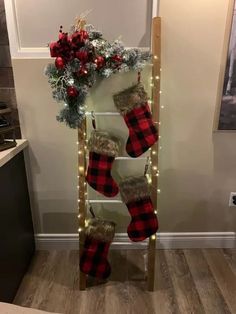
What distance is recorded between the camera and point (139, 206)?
1598mm

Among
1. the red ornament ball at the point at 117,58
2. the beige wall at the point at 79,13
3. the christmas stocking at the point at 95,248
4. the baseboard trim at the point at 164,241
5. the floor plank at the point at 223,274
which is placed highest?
the beige wall at the point at 79,13

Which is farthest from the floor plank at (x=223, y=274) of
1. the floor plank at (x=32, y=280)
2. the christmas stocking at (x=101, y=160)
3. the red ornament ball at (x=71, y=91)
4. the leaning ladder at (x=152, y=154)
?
the red ornament ball at (x=71, y=91)

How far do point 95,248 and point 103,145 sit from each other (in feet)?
2.17

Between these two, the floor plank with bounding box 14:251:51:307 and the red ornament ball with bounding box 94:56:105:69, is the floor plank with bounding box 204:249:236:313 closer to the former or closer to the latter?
the floor plank with bounding box 14:251:51:307

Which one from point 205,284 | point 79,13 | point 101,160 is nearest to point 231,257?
point 205,284

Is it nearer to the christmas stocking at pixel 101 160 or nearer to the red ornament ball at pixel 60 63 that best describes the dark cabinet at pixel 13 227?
the christmas stocking at pixel 101 160

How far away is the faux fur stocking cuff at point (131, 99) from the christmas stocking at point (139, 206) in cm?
44

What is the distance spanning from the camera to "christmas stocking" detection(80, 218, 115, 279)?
166cm

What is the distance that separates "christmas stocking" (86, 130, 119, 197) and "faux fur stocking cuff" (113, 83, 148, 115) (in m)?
0.19

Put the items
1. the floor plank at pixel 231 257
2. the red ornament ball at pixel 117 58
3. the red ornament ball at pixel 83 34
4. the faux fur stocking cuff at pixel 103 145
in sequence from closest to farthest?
the red ornament ball at pixel 83 34, the red ornament ball at pixel 117 58, the faux fur stocking cuff at pixel 103 145, the floor plank at pixel 231 257

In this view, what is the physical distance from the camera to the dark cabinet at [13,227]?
1452 millimetres

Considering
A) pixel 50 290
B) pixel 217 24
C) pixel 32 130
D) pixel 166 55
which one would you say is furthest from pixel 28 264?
pixel 217 24

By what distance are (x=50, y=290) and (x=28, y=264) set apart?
0.29 metres

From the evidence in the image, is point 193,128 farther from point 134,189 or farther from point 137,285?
point 137,285
